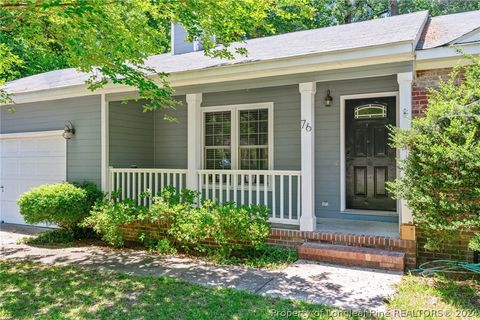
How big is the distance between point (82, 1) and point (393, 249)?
4.93 m

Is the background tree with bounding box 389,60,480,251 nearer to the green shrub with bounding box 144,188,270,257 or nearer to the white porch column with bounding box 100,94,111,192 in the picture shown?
the green shrub with bounding box 144,188,270,257

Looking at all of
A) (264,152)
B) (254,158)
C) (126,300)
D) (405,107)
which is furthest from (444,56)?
(126,300)

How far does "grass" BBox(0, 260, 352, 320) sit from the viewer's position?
347 cm

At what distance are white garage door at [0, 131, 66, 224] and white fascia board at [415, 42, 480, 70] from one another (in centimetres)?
695

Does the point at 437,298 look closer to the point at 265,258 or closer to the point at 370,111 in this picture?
the point at 265,258

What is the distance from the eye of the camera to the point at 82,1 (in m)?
3.83

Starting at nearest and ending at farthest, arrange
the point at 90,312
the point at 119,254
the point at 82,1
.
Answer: the point at 90,312 < the point at 82,1 < the point at 119,254

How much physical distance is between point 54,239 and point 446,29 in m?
8.17

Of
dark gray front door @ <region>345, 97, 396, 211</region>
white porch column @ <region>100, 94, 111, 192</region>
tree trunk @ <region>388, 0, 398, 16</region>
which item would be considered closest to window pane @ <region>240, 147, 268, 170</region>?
dark gray front door @ <region>345, 97, 396, 211</region>

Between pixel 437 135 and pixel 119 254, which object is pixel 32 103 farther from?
pixel 437 135

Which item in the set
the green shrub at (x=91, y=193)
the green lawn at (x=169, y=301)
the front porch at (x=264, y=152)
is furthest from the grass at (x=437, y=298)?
the green shrub at (x=91, y=193)

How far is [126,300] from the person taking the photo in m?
3.85

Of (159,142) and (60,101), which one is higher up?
(60,101)

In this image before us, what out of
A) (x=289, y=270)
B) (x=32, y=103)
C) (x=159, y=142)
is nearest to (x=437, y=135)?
(x=289, y=270)
